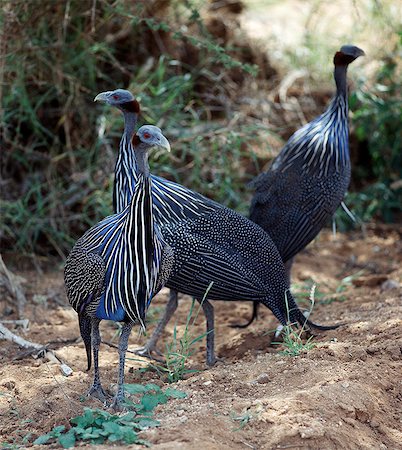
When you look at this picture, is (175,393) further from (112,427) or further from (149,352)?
(149,352)

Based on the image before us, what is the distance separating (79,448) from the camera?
3289 mm

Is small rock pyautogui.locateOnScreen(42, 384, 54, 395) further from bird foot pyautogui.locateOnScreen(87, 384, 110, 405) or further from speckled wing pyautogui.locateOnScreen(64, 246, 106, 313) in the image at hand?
speckled wing pyautogui.locateOnScreen(64, 246, 106, 313)

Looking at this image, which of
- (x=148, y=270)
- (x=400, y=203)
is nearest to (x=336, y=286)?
(x=400, y=203)

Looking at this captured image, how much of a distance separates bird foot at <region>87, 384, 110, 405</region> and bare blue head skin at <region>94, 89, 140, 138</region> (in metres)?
1.59

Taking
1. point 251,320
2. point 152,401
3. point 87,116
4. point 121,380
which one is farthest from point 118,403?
point 87,116

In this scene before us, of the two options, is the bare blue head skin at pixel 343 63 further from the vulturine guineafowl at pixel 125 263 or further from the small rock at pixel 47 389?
the small rock at pixel 47 389

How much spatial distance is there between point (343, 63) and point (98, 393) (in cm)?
304

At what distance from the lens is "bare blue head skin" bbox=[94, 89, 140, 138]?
4.88 metres

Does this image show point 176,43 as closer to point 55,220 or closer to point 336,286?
point 55,220

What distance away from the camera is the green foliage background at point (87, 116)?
6.09m

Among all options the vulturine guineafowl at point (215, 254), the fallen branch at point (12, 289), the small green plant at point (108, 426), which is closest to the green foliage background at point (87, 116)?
the fallen branch at point (12, 289)

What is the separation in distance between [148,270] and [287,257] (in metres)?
1.76

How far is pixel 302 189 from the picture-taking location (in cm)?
540

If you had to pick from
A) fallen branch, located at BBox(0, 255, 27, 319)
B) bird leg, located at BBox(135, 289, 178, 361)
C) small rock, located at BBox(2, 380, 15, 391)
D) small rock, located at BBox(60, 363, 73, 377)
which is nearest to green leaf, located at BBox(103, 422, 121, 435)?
small rock, located at BBox(2, 380, 15, 391)
